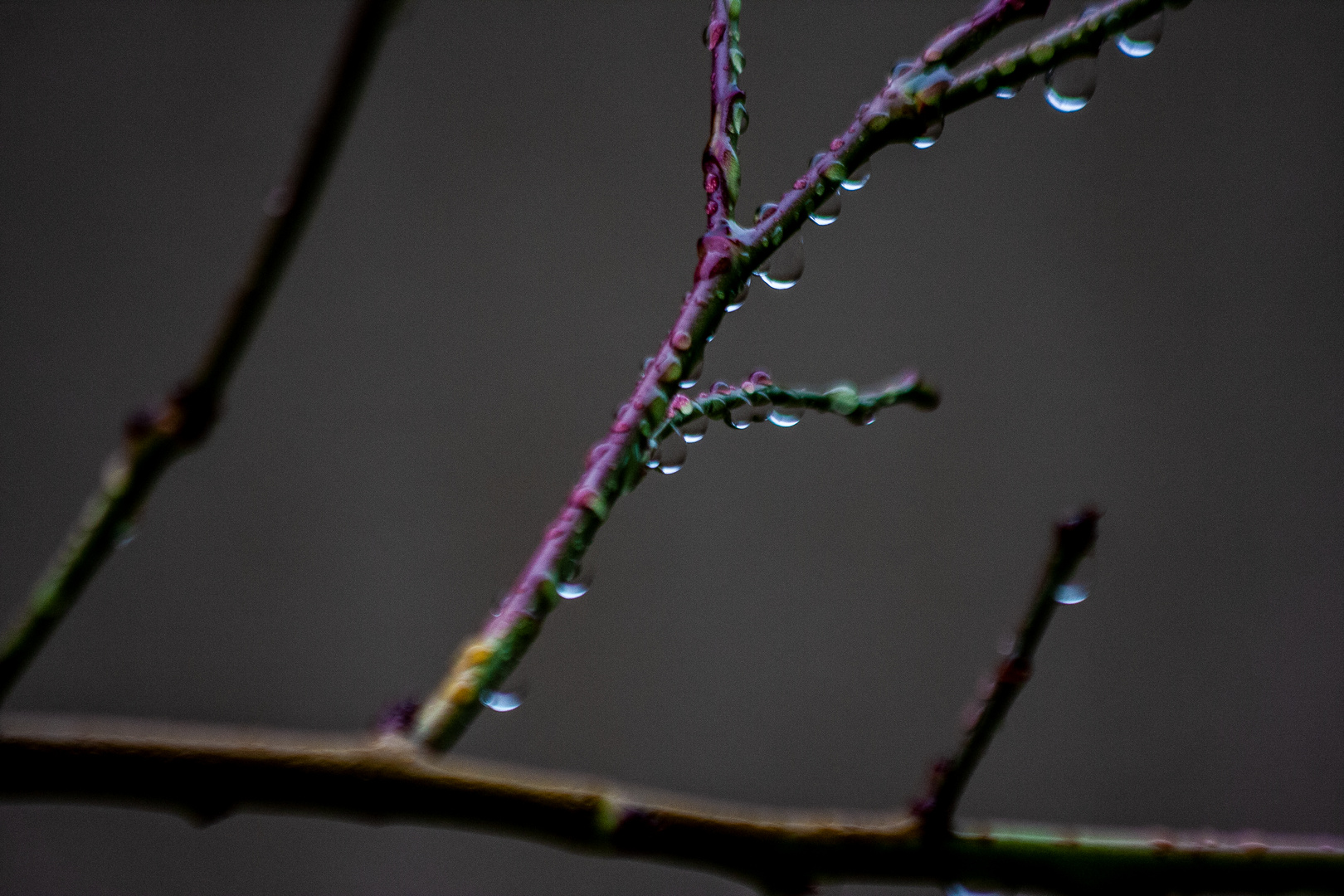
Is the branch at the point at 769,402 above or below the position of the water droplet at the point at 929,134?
below

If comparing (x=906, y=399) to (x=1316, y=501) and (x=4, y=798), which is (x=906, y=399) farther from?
(x=1316, y=501)

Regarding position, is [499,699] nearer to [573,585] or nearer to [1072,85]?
A: [573,585]

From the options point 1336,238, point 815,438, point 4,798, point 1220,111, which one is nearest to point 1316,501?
point 1336,238

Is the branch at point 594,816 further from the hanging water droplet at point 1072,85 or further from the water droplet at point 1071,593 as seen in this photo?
the hanging water droplet at point 1072,85

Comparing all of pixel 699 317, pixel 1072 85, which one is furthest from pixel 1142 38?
pixel 699 317

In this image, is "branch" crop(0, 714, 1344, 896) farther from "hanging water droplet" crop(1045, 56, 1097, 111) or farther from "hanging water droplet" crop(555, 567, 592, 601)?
"hanging water droplet" crop(1045, 56, 1097, 111)

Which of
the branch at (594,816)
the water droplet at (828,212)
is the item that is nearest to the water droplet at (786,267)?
the water droplet at (828,212)
